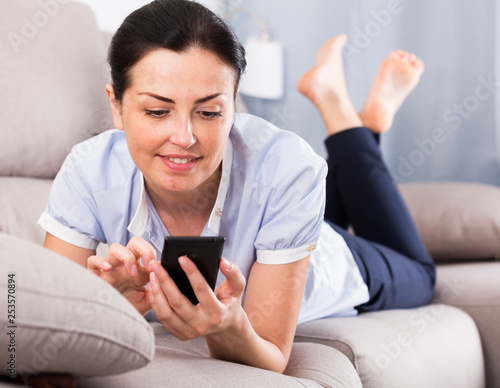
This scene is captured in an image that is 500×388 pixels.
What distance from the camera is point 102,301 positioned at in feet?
2.05

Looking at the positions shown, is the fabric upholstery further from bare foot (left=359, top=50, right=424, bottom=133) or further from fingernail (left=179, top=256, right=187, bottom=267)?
fingernail (left=179, top=256, right=187, bottom=267)

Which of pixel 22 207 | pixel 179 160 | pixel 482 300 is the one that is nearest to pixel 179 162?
pixel 179 160

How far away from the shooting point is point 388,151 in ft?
8.95

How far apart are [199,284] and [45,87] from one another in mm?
868

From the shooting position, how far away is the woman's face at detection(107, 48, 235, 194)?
0.91 metres

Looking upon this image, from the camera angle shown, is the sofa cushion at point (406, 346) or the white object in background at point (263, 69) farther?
the white object in background at point (263, 69)

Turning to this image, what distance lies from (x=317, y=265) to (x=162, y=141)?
0.54m

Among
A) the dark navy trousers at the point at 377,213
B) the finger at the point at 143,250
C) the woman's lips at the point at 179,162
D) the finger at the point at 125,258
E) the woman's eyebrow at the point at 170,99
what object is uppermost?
the woman's eyebrow at the point at 170,99

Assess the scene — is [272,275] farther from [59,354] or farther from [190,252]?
[59,354]

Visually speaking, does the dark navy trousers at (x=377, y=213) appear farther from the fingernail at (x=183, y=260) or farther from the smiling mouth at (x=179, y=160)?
the fingernail at (x=183, y=260)

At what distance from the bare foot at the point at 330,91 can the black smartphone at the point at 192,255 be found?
1007 mm

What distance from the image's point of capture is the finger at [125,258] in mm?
793

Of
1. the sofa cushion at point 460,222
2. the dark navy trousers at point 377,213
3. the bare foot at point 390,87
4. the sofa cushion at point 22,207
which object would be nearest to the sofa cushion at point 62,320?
the sofa cushion at point 22,207

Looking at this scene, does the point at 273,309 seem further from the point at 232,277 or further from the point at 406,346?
the point at 406,346
